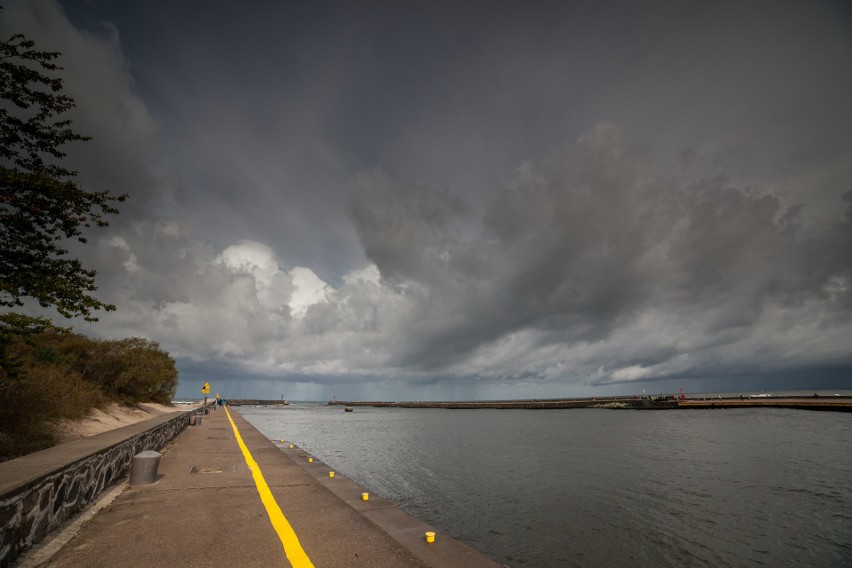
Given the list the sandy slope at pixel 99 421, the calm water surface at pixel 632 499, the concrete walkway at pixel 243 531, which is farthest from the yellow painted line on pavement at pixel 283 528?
the sandy slope at pixel 99 421

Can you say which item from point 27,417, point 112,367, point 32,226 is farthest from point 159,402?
point 32,226

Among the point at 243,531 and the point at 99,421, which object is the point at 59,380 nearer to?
the point at 99,421

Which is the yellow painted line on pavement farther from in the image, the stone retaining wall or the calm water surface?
the calm water surface

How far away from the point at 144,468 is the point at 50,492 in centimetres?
381

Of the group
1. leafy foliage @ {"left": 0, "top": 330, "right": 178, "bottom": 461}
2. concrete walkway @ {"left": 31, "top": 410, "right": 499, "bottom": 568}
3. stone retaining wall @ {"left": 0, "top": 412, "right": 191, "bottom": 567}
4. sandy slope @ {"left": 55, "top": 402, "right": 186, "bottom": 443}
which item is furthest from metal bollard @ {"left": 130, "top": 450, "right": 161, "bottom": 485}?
sandy slope @ {"left": 55, "top": 402, "right": 186, "bottom": 443}

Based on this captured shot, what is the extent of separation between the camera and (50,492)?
549cm

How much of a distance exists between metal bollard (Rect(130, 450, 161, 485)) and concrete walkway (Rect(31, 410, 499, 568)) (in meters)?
0.24

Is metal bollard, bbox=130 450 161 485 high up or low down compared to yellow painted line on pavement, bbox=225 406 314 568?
up

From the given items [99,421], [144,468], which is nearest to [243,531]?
[144,468]

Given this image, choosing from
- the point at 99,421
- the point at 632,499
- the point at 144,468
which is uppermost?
the point at 99,421

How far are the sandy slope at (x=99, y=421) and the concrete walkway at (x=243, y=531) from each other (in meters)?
9.73

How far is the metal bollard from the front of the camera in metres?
8.73

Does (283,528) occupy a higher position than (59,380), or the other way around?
(59,380)

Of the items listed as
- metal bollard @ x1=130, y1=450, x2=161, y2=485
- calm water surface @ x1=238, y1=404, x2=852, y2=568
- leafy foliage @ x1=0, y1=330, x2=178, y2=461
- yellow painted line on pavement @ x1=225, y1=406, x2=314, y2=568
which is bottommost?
calm water surface @ x1=238, y1=404, x2=852, y2=568
